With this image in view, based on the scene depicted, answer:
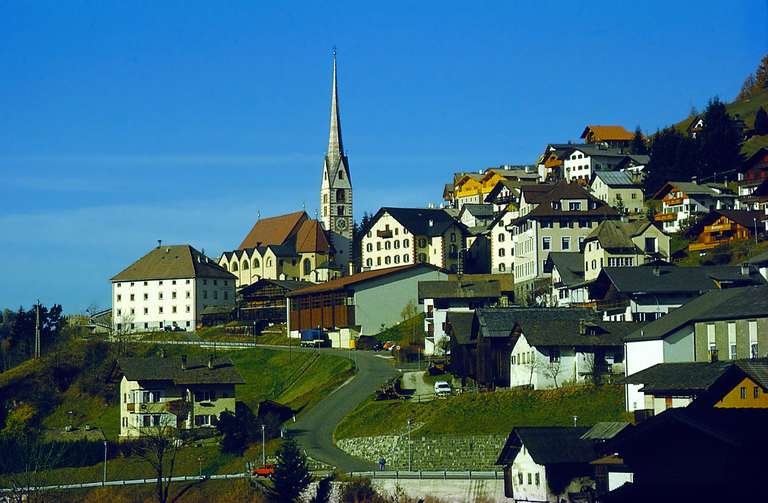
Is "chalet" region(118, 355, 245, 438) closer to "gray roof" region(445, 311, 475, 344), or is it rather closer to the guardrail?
the guardrail

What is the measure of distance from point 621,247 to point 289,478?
45962 mm

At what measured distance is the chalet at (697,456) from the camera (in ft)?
88.2

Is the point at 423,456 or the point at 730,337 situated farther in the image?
the point at 423,456

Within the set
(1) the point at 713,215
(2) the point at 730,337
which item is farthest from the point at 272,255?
(2) the point at 730,337

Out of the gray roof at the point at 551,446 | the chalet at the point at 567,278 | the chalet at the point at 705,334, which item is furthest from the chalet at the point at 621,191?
the gray roof at the point at 551,446

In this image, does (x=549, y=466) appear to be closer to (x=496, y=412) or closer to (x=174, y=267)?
(x=496, y=412)

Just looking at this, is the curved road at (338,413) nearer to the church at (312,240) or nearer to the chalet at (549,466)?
the chalet at (549,466)

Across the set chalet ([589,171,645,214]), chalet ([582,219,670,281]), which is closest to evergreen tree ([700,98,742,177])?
chalet ([589,171,645,214])

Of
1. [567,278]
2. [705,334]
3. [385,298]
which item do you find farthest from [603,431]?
[385,298]

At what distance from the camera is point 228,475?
253 feet

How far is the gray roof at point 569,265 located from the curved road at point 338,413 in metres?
15.5

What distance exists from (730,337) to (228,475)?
2886 centimetres

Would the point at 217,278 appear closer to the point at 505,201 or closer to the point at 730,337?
the point at 505,201

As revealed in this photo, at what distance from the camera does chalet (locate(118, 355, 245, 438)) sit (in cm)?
9312
